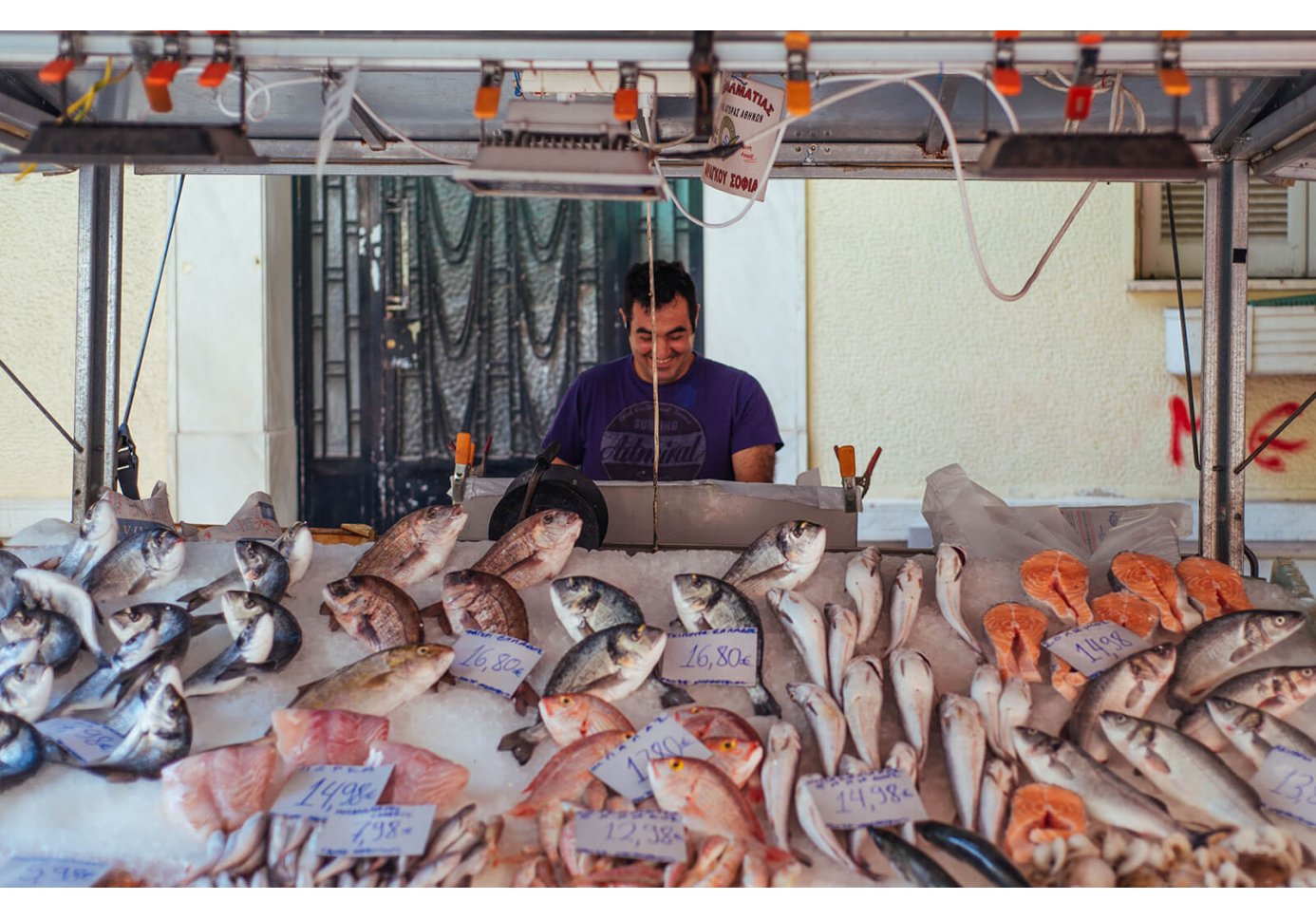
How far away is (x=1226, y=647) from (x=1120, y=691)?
28 cm

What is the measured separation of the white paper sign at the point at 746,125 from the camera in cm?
237

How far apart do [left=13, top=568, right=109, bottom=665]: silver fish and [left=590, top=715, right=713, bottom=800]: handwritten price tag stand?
113 centimetres

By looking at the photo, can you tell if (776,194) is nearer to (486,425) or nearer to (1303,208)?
(486,425)

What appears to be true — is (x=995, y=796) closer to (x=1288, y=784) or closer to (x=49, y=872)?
(x=1288, y=784)

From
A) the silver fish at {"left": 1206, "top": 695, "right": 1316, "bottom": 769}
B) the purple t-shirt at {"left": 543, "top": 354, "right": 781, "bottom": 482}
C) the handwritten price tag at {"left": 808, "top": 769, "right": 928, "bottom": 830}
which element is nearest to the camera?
the handwritten price tag at {"left": 808, "top": 769, "right": 928, "bottom": 830}

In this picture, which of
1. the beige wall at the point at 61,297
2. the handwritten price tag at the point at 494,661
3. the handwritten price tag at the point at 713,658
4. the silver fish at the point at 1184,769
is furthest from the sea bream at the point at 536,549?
the beige wall at the point at 61,297

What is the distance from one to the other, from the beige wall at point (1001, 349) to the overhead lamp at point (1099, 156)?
3.60 meters

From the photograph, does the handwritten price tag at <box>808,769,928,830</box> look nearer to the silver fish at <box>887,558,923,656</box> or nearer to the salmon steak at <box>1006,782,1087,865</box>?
the salmon steak at <box>1006,782,1087,865</box>

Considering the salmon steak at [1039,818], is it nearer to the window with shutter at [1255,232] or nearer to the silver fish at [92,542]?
the silver fish at [92,542]

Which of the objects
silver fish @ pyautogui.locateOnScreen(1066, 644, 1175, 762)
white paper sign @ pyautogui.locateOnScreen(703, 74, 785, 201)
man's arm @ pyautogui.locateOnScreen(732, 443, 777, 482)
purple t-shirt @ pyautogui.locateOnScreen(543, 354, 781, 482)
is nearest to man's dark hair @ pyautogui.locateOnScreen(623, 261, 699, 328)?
purple t-shirt @ pyautogui.locateOnScreen(543, 354, 781, 482)

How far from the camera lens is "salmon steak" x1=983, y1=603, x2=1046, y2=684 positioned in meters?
2.16

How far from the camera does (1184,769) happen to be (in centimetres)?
187

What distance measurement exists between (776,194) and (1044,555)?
329cm

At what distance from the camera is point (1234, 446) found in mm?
2646
